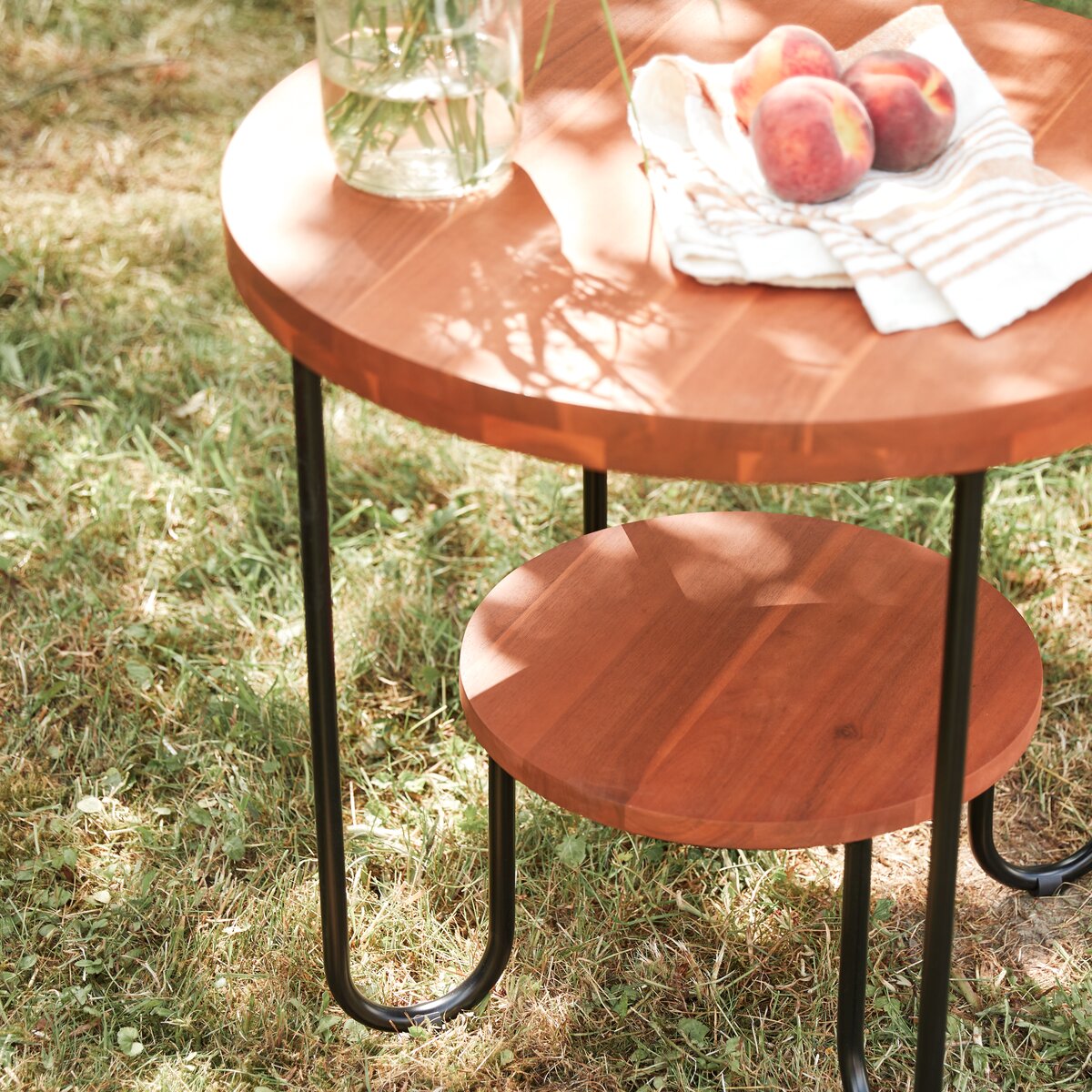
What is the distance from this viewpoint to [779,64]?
138 centimetres

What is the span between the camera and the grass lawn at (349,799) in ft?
5.84

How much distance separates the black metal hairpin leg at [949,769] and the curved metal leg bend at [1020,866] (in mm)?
506

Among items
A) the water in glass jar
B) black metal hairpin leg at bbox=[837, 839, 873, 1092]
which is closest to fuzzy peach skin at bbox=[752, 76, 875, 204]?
the water in glass jar

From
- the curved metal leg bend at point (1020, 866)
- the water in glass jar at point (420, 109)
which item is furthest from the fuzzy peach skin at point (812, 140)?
the curved metal leg bend at point (1020, 866)

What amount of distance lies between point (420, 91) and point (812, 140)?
0.32 metres

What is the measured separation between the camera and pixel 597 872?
1955mm

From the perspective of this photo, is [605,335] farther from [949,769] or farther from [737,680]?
[737,680]

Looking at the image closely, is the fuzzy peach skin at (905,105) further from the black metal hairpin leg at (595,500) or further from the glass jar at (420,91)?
A: the black metal hairpin leg at (595,500)

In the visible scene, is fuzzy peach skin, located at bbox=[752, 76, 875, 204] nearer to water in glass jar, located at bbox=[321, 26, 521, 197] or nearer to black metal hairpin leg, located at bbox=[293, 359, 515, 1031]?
water in glass jar, located at bbox=[321, 26, 521, 197]

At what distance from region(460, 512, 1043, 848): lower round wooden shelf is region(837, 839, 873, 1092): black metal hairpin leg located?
137mm

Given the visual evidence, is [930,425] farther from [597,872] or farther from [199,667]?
[199,667]

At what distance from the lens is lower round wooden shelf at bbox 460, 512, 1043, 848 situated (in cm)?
145

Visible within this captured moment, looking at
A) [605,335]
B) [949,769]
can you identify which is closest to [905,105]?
[605,335]

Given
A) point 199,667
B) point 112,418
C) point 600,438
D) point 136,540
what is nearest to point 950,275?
point 600,438
